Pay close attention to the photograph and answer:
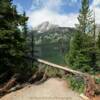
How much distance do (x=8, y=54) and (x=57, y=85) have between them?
10.9ft

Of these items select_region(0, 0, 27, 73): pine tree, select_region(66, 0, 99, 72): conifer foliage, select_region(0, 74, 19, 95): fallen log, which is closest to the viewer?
select_region(0, 74, 19, 95): fallen log

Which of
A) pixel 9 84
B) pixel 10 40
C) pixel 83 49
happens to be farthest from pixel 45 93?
pixel 83 49

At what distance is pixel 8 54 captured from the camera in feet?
47.6

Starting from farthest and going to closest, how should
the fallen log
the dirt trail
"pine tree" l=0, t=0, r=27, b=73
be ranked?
"pine tree" l=0, t=0, r=27, b=73
the fallen log
the dirt trail

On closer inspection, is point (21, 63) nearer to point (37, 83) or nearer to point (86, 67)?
point (37, 83)

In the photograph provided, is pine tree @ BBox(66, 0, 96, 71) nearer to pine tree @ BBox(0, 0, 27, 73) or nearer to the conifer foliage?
the conifer foliage

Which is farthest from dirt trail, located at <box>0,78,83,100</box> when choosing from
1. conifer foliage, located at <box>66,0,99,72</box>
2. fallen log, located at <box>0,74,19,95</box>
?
conifer foliage, located at <box>66,0,99,72</box>

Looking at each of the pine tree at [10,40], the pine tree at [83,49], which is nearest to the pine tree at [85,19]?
the pine tree at [83,49]

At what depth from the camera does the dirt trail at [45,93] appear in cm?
1190

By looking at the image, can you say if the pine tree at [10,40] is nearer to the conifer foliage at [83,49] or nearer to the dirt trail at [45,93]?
the dirt trail at [45,93]

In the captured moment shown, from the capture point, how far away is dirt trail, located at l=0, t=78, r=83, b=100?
11.9 metres

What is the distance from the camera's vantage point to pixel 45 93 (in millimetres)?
12492

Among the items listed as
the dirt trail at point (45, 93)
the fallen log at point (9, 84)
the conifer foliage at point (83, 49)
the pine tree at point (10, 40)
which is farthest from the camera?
the conifer foliage at point (83, 49)

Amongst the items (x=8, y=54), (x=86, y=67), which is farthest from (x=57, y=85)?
(x=86, y=67)
